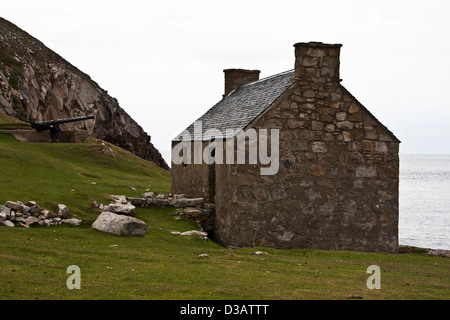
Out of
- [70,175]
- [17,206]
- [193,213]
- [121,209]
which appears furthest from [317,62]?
[70,175]

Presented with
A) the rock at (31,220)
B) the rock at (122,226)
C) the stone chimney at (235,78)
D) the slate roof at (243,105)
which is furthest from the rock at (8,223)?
the stone chimney at (235,78)

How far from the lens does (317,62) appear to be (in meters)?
21.6

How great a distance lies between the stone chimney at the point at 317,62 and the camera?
21406 millimetres

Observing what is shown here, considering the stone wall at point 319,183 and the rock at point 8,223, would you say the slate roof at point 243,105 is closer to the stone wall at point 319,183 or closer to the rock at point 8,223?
the stone wall at point 319,183

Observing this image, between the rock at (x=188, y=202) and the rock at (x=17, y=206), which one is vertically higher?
the rock at (x=17, y=206)

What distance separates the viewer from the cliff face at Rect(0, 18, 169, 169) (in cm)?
7062

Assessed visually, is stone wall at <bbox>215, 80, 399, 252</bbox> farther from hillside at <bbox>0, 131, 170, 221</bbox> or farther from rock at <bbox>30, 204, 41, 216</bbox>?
rock at <bbox>30, 204, 41, 216</bbox>

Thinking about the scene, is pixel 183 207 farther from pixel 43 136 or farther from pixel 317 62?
pixel 43 136

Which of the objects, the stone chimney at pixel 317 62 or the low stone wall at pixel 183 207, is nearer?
the stone chimney at pixel 317 62

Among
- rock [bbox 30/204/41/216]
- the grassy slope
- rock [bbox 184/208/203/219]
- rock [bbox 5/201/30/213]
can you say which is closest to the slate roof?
rock [bbox 184/208/203/219]

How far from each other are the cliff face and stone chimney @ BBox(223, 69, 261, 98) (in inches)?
1640

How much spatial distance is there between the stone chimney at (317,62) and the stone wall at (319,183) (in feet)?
0.80

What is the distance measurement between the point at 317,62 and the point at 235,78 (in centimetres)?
960
